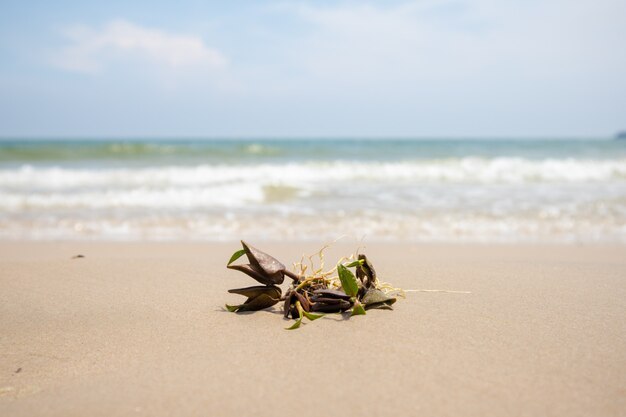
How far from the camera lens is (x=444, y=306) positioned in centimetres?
240

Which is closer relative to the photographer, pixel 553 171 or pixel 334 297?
pixel 334 297

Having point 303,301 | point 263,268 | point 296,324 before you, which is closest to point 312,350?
point 296,324

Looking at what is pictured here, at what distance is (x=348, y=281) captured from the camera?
203 centimetres

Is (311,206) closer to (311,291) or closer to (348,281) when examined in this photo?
(311,291)

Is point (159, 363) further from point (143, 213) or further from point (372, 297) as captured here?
point (143, 213)

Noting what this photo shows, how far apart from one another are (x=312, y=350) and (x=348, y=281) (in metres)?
0.31

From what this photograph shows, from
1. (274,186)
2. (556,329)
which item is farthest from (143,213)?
(556,329)

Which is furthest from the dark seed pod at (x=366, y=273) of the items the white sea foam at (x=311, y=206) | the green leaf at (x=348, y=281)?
the white sea foam at (x=311, y=206)

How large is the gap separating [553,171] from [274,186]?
8247 millimetres

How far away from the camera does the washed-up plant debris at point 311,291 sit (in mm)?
2051

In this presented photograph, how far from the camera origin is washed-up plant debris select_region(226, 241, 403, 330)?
2051 millimetres

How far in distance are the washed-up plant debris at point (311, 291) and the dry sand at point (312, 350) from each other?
6 cm

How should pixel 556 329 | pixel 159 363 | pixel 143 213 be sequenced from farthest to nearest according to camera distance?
pixel 143 213 → pixel 556 329 → pixel 159 363

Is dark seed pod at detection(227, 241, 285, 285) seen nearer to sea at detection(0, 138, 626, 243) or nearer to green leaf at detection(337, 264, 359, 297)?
green leaf at detection(337, 264, 359, 297)
